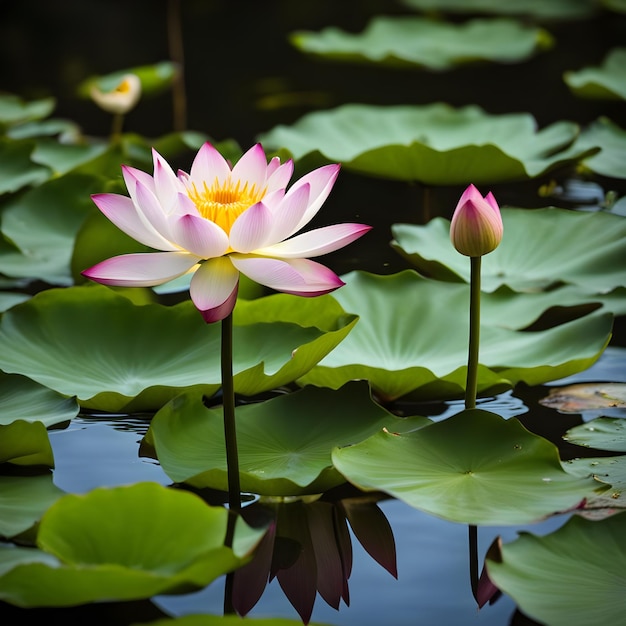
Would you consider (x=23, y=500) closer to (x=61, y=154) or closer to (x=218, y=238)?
(x=218, y=238)

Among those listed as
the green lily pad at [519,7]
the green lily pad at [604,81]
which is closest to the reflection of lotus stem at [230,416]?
the green lily pad at [604,81]

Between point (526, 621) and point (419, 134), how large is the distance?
1537mm

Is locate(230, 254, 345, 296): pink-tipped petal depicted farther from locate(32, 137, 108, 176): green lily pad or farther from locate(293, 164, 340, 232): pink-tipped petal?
locate(32, 137, 108, 176): green lily pad

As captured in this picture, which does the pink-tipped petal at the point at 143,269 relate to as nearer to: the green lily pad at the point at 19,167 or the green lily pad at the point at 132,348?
the green lily pad at the point at 132,348

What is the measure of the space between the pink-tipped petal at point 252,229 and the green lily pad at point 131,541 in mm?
238

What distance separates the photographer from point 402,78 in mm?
3207

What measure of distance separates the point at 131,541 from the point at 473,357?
1.45 ft

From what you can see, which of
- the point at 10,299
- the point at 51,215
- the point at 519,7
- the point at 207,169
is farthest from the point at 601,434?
the point at 519,7

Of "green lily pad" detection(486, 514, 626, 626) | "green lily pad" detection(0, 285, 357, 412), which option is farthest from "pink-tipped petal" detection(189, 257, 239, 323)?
"green lily pad" detection(486, 514, 626, 626)

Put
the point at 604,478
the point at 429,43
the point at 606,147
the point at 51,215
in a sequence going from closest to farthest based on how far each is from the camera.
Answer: the point at 604,478 → the point at 51,215 → the point at 606,147 → the point at 429,43

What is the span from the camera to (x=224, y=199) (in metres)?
0.92

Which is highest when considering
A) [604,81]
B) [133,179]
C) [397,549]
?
[133,179]

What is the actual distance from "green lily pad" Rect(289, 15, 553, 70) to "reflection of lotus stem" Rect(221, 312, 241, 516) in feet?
7.09

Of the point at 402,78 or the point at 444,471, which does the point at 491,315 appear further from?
the point at 402,78
